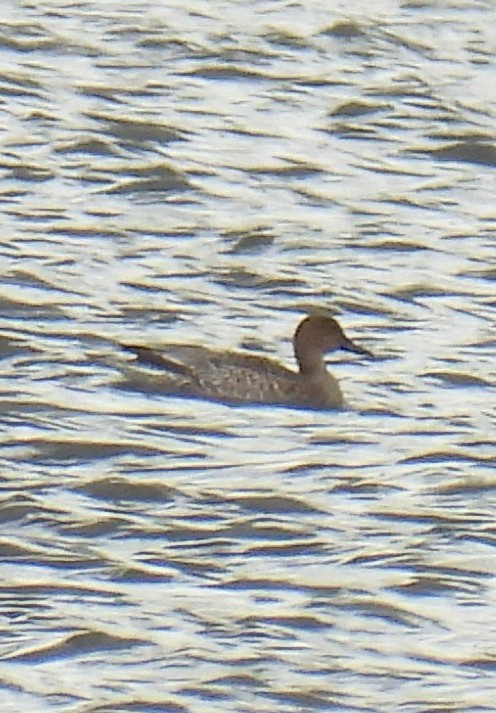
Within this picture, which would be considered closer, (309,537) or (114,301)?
(309,537)

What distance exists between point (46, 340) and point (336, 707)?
3820mm

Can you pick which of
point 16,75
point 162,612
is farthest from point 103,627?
point 16,75

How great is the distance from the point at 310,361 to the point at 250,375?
0.31m

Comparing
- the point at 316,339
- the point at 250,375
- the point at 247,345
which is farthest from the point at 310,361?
the point at 247,345

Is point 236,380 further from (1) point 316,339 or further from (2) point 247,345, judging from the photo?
(2) point 247,345

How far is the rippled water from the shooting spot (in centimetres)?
996

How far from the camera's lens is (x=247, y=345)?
1314 centimetres

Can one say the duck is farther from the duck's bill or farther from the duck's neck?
the duck's bill

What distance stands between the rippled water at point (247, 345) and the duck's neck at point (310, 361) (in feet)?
0.67

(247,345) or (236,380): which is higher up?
(236,380)

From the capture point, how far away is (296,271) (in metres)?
14.1

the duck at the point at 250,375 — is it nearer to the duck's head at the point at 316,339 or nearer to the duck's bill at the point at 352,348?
the duck's head at the point at 316,339

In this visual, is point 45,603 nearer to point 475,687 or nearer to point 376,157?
point 475,687

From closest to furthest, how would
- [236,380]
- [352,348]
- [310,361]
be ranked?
[236,380] → [310,361] → [352,348]
